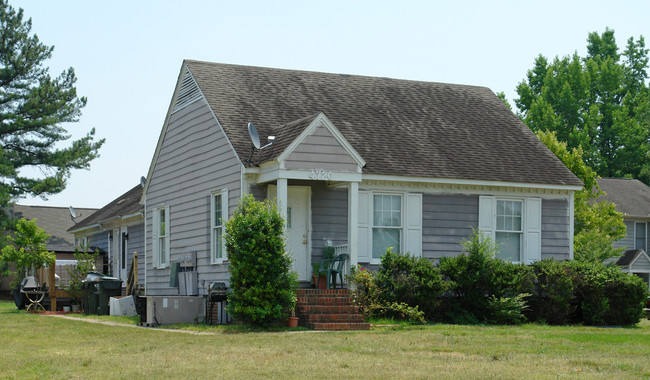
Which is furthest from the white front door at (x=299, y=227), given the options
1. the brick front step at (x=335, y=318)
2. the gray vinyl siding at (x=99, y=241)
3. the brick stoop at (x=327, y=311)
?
the gray vinyl siding at (x=99, y=241)

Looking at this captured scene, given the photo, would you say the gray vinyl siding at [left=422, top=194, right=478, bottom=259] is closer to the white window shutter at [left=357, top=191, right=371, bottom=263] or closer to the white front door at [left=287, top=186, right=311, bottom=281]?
the white window shutter at [left=357, top=191, right=371, bottom=263]

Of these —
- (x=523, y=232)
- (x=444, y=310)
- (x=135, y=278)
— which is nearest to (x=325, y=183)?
(x=444, y=310)

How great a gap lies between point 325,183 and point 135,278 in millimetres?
8487

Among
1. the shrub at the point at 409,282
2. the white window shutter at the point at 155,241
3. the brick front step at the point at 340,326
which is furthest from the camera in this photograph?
the white window shutter at the point at 155,241

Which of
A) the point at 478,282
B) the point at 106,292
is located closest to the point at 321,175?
the point at 478,282

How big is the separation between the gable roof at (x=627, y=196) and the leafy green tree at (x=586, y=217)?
7020 mm

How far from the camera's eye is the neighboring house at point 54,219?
4688 centimetres

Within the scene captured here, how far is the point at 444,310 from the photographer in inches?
757

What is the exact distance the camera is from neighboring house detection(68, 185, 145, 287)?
28734mm

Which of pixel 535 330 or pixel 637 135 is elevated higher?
pixel 637 135

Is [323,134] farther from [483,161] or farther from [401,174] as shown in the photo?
[483,161]

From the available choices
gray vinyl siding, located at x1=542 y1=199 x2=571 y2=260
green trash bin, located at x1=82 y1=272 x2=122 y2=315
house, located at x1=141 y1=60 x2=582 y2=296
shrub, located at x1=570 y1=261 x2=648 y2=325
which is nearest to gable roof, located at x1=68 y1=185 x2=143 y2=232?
green trash bin, located at x1=82 y1=272 x2=122 y2=315

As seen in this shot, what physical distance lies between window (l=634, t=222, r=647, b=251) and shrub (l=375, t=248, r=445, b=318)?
2697 centimetres

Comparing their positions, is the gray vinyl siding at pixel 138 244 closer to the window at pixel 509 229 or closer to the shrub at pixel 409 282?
the shrub at pixel 409 282
